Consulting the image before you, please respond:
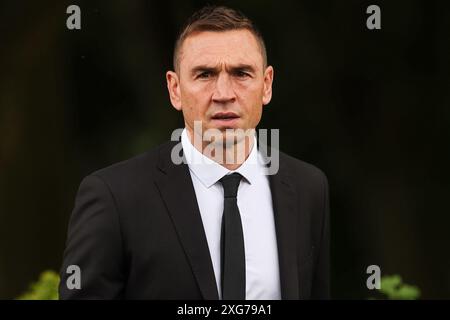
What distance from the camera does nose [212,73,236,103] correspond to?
3520mm

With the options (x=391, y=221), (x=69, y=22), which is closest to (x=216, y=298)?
(x=69, y=22)

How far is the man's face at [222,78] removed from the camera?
352 cm

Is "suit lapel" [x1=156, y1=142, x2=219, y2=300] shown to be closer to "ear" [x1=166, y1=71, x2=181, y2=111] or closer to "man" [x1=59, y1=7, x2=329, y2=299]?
"man" [x1=59, y1=7, x2=329, y2=299]

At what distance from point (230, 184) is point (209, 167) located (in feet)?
0.39

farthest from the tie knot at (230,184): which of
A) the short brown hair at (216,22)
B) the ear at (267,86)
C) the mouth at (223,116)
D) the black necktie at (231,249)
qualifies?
the short brown hair at (216,22)

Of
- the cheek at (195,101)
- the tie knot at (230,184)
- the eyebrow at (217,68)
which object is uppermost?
the eyebrow at (217,68)

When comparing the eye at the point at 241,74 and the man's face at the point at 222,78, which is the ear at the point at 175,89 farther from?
the eye at the point at 241,74

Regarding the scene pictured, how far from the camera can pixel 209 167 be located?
3670 mm

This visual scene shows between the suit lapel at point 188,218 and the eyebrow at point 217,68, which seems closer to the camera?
the suit lapel at point 188,218

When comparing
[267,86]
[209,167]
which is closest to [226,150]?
[209,167]

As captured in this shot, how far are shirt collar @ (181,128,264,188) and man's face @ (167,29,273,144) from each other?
164mm

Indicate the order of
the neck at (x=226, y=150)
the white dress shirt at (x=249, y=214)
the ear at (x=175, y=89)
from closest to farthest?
the white dress shirt at (x=249, y=214), the neck at (x=226, y=150), the ear at (x=175, y=89)

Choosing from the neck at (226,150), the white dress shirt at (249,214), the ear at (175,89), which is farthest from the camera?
the ear at (175,89)

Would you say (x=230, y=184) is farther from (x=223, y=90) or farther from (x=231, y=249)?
(x=223, y=90)
